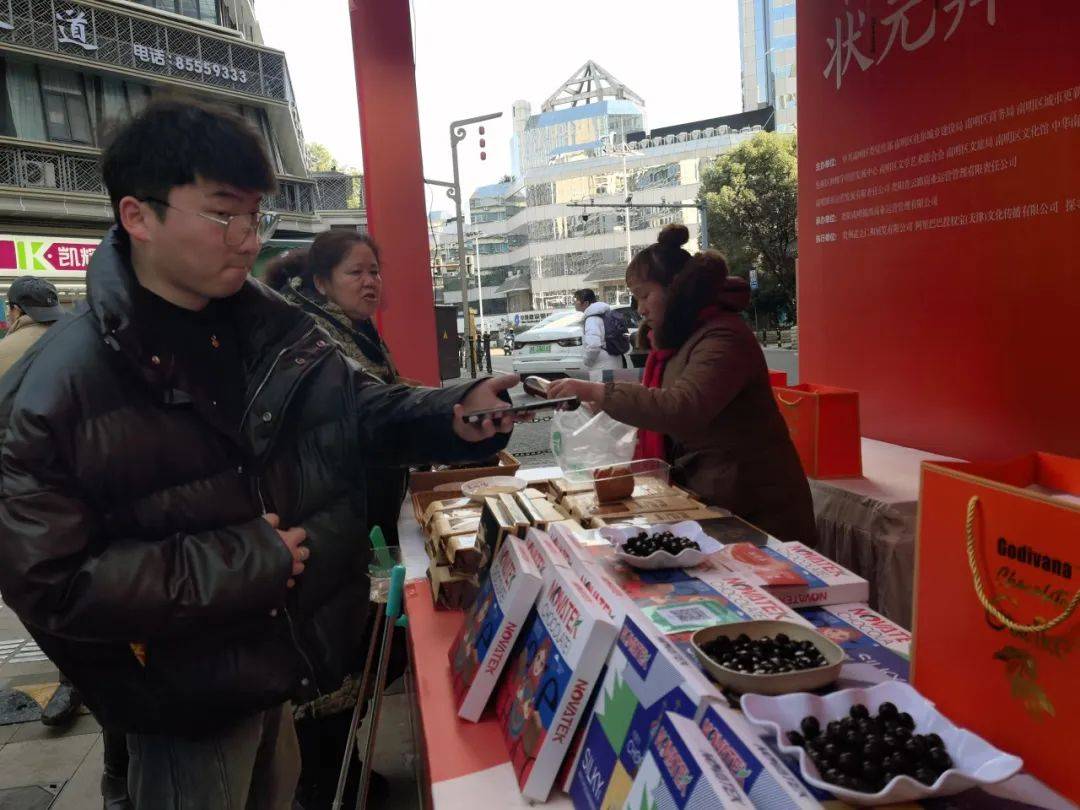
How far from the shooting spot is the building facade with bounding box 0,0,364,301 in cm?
1570

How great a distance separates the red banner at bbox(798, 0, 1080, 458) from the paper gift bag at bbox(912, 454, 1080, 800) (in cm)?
226

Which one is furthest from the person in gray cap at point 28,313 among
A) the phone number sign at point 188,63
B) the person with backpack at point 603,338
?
the phone number sign at point 188,63

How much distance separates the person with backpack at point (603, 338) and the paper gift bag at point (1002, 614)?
760 cm

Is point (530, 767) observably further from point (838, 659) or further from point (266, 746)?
point (266, 746)

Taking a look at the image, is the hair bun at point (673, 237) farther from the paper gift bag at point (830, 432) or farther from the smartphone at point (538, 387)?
the paper gift bag at point (830, 432)

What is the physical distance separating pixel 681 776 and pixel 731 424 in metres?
1.69

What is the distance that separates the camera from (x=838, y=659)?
3.73 feet

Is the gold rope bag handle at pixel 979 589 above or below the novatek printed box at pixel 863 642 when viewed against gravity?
above

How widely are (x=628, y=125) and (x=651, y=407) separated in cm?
6833

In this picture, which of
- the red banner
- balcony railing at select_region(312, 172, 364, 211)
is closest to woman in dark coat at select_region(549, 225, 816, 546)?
the red banner

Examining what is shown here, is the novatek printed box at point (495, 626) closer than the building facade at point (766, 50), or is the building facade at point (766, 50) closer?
the novatek printed box at point (495, 626)

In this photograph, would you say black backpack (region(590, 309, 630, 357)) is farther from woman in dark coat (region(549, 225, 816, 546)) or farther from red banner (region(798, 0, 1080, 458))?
woman in dark coat (region(549, 225, 816, 546))

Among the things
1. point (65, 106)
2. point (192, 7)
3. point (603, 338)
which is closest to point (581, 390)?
point (603, 338)

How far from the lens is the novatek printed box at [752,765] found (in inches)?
26.3
